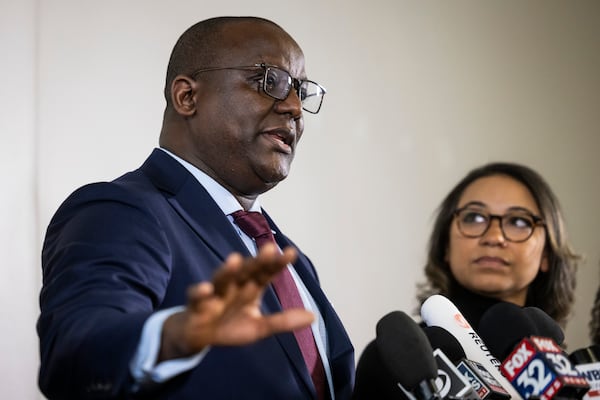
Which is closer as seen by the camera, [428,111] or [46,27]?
[46,27]

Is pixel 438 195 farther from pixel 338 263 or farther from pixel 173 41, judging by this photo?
pixel 173 41

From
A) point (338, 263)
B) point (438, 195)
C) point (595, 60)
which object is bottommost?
point (338, 263)

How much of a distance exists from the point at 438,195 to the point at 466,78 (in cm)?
58

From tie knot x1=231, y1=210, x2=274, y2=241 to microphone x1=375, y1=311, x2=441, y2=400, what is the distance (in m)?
0.43

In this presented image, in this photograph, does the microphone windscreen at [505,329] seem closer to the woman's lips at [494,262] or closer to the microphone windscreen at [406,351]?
the microphone windscreen at [406,351]

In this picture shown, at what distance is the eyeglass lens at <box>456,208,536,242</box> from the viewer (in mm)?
2912

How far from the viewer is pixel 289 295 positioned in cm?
180

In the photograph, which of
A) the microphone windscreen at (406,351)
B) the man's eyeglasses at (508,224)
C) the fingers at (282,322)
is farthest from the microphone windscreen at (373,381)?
the man's eyeglasses at (508,224)

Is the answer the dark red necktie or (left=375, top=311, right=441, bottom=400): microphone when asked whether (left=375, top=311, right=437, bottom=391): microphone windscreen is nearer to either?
(left=375, top=311, right=441, bottom=400): microphone

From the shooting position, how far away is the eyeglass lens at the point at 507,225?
291cm

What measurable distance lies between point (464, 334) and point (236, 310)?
3.05 ft

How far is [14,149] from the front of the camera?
105 inches

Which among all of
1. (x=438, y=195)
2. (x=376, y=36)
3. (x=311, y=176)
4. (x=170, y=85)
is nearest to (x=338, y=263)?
(x=311, y=176)

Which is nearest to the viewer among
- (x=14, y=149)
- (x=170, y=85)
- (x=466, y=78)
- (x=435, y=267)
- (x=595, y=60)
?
(x=170, y=85)
